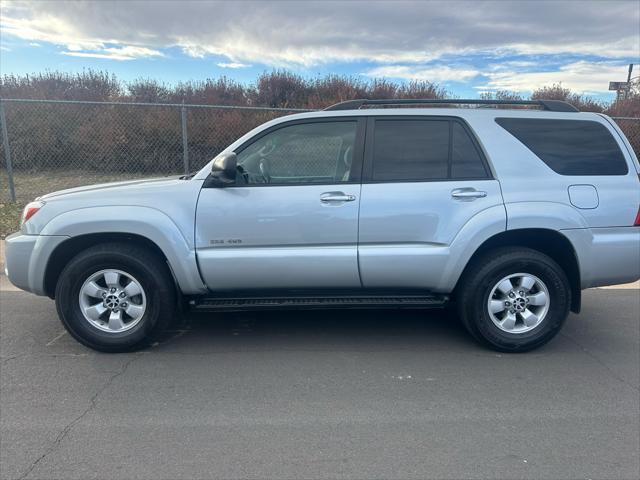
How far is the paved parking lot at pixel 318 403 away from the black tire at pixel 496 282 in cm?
15

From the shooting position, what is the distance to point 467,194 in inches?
163

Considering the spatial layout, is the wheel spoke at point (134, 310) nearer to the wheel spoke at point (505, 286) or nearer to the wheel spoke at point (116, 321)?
the wheel spoke at point (116, 321)

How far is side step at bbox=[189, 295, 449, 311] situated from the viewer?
4.20 meters

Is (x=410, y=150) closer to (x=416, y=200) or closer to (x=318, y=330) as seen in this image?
(x=416, y=200)

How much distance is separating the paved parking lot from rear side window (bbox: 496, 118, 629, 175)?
1.57 m

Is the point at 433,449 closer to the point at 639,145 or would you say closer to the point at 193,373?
the point at 193,373

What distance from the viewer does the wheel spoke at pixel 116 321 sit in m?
4.20

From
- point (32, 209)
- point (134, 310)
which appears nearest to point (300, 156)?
point (134, 310)

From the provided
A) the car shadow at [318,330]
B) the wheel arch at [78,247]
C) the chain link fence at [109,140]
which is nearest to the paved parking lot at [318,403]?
the car shadow at [318,330]

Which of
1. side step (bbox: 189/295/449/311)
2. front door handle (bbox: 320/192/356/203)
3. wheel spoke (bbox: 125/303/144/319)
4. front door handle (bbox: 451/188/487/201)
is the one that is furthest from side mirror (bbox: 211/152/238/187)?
front door handle (bbox: 451/188/487/201)

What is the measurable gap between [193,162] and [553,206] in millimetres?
9305

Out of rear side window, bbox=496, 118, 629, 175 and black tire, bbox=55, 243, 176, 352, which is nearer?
black tire, bbox=55, 243, 176, 352

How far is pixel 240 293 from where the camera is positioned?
4.31 metres

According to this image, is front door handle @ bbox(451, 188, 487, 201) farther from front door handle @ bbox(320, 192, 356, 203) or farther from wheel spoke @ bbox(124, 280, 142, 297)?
wheel spoke @ bbox(124, 280, 142, 297)
